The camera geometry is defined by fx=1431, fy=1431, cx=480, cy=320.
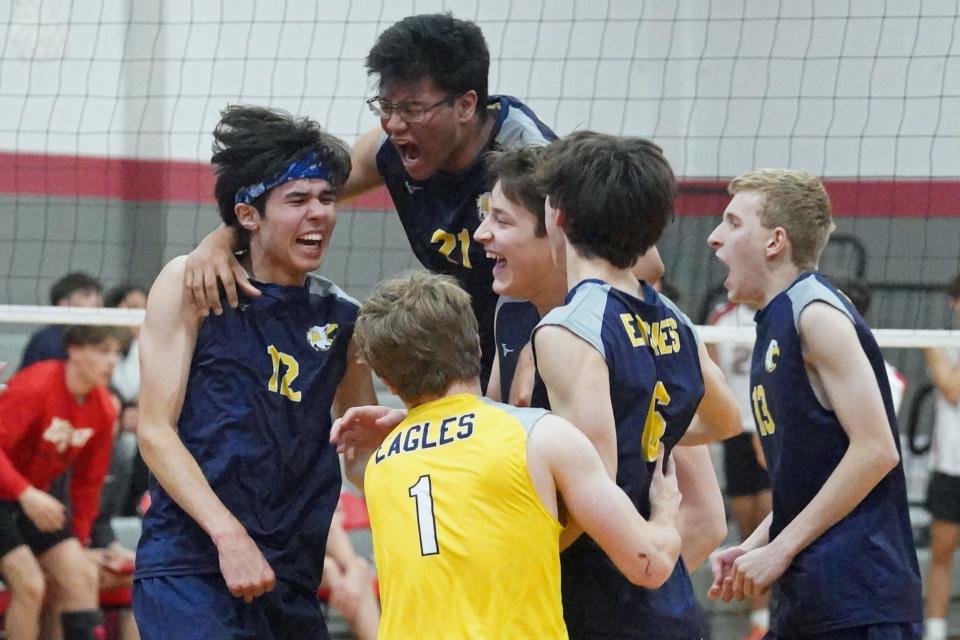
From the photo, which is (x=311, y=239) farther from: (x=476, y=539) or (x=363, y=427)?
(x=476, y=539)

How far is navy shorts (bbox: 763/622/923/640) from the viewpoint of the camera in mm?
3127

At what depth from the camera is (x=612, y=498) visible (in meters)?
2.46

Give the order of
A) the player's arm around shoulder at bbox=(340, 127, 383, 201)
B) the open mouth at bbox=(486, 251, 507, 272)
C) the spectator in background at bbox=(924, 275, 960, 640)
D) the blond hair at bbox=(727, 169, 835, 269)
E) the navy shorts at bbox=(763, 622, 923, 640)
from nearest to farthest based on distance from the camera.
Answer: the open mouth at bbox=(486, 251, 507, 272) < the navy shorts at bbox=(763, 622, 923, 640) < the blond hair at bbox=(727, 169, 835, 269) < the player's arm around shoulder at bbox=(340, 127, 383, 201) < the spectator in background at bbox=(924, 275, 960, 640)

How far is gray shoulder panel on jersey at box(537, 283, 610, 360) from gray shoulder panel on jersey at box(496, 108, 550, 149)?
35.6 inches

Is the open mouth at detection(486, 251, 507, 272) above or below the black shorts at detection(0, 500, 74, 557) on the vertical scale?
above

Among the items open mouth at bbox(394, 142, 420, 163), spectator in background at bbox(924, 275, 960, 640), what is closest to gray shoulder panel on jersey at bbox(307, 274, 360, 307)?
open mouth at bbox(394, 142, 420, 163)

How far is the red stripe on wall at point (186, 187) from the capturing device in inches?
322

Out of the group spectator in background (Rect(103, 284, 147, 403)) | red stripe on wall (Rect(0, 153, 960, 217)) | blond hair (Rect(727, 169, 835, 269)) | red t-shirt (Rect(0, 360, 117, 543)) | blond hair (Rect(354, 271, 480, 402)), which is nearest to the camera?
blond hair (Rect(354, 271, 480, 402))

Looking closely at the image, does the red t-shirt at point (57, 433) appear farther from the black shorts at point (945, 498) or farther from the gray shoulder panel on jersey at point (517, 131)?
the black shorts at point (945, 498)

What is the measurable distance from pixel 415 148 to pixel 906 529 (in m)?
1.47

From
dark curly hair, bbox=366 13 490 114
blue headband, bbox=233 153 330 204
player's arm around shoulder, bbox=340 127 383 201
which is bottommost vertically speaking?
blue headband, bbox=233 153 330 204

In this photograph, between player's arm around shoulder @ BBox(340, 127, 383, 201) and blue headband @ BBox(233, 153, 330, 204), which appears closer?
blue headband @ BBox(233, 153, 330, 204)

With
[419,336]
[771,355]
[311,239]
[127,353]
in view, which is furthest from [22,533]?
[419,336]

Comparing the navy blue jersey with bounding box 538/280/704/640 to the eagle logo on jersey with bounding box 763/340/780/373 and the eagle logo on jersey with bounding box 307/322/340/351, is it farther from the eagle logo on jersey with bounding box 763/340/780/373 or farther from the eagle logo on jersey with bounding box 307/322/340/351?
the eagle logo on jersey with bounding box 307/322/340/351
